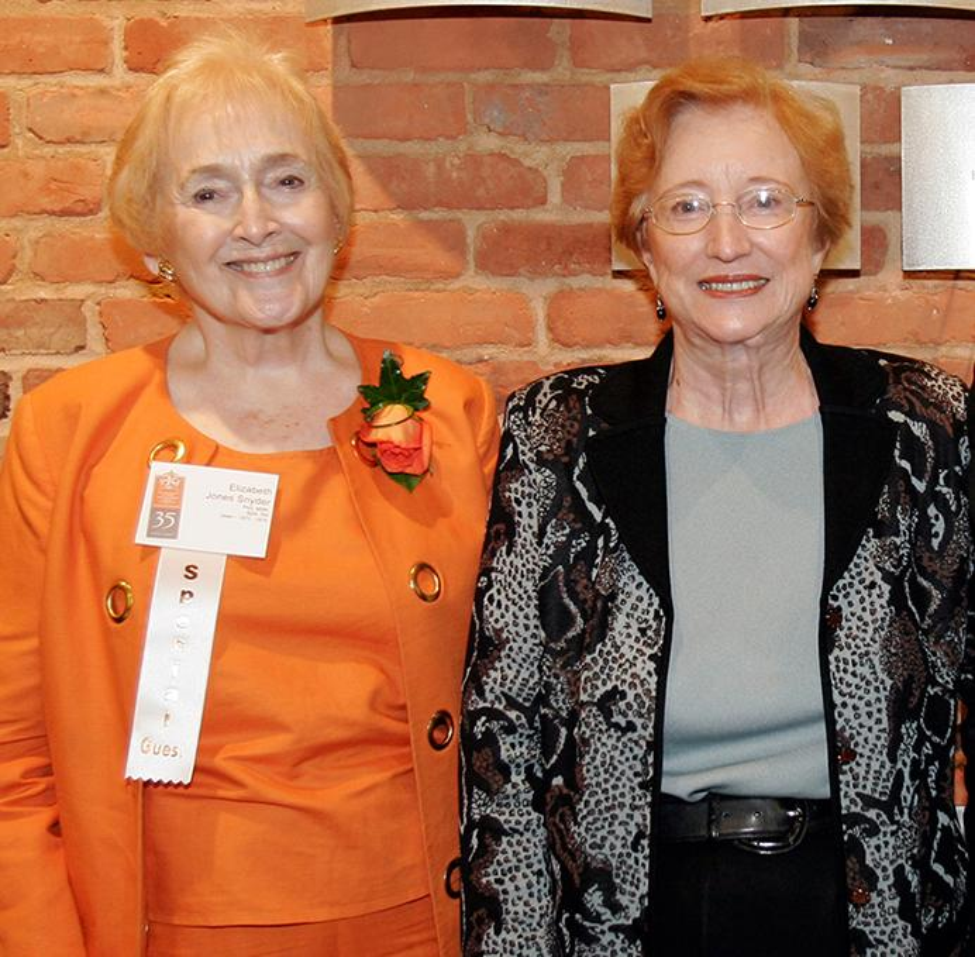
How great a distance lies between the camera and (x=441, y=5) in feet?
7.24

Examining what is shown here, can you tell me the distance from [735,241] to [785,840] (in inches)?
31.0

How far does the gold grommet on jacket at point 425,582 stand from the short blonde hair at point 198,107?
1.75 ft

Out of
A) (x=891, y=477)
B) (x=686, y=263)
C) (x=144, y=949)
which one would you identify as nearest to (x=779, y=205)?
(x=686, y=263)

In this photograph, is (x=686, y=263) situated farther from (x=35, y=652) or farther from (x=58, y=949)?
(x=58, y=949)

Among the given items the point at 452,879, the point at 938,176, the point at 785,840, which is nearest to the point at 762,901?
the point at 785,840

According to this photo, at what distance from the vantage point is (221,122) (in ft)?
6.48

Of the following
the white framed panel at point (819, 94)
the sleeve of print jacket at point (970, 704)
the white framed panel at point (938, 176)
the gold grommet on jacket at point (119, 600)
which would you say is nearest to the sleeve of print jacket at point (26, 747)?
the gold grommet on jacket at point (119, 600)

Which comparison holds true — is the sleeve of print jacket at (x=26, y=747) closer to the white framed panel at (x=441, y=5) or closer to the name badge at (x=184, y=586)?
the name badge at (x=184, y=586)

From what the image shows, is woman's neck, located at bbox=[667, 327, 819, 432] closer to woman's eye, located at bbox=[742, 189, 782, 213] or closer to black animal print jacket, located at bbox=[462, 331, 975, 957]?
black animal print jacket, located at bbox=[462, 331, 975, 957]

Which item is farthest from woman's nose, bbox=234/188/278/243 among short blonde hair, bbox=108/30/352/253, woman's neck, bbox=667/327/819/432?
woman's neck, bbox=667/327/819/432

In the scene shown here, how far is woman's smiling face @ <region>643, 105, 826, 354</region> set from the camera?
6.32 ft

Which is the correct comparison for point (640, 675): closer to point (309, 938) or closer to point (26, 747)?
point (309, 938)

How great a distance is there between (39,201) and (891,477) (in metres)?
1.45

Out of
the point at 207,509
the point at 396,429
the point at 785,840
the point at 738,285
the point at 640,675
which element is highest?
the point at 738,285
